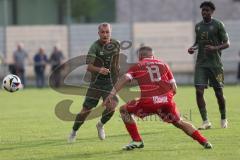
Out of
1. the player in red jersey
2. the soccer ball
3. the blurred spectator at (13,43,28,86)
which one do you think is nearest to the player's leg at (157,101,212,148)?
the player in red jersey

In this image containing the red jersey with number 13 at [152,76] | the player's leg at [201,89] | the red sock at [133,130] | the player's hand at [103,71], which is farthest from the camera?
the player's leg at [201,89]

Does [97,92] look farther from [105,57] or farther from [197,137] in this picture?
[197,137]

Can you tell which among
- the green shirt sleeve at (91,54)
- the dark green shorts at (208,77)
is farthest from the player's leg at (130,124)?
the dark green shorts at (208,77)

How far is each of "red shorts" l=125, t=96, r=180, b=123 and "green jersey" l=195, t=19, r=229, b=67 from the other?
3.78 meters

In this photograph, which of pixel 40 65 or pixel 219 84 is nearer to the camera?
pixel 219 84

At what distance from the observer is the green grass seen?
1189cm

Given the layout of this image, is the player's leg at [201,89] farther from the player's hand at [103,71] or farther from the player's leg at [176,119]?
the player's leg at [176,119]

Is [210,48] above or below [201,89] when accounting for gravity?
above

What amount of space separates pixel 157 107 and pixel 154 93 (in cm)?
22

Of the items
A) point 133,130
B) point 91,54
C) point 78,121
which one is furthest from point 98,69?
point 133,130

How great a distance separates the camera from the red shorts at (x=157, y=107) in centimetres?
1195

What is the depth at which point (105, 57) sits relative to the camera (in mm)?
13945

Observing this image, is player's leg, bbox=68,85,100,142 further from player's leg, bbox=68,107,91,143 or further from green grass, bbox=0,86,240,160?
green grass, bbox=0,86,240,160

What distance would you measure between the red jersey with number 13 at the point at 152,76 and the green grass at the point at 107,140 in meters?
0.95
